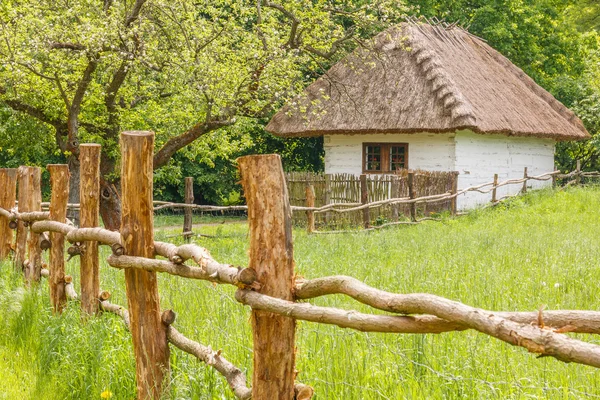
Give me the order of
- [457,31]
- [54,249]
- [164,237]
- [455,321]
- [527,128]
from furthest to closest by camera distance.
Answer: [457,31] → [527,128] → [164,237] → [54,249] → [455,321]

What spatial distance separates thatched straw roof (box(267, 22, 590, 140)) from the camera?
19547mm

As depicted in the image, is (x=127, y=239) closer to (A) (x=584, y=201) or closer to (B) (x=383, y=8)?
(B) (x=383, y=8)

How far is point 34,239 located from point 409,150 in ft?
49.7

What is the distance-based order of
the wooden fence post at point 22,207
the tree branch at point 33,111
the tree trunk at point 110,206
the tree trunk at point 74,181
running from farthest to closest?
the tree trunk at point 74,181, the tree trunk at point 110,206, the tree branch at point 33,111, the wooden fence post at point 22,207

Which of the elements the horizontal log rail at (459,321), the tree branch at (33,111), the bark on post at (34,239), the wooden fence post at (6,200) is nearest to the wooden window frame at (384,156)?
the tree branch at (33,111)

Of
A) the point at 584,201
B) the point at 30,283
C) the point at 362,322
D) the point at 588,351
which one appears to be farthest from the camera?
the point at 584,201

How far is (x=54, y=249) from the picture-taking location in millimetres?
6121

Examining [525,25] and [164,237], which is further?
[525,25]

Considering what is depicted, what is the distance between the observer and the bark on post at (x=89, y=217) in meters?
5.52

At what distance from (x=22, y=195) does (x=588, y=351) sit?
6.30 m

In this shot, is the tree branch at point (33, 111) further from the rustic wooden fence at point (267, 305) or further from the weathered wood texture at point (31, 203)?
the rustic wooden fence at point (267, 305)

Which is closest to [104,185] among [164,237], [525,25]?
[164,237]

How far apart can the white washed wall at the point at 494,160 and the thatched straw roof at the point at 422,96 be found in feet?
2.54

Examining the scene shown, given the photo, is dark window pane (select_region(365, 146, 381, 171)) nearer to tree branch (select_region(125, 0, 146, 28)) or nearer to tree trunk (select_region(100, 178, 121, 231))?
tree trunk (select_region(100, 178, 121, 231))
